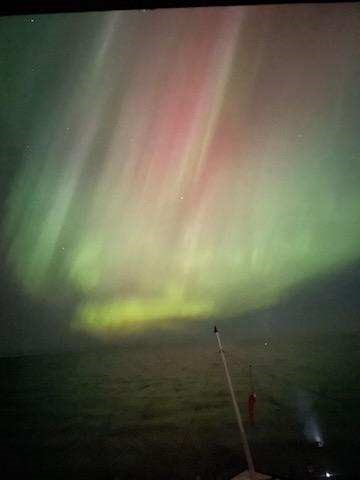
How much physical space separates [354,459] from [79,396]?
7236 cm

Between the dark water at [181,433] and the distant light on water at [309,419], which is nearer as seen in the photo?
the dark water at [181,433]

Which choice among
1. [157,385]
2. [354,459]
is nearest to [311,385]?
[157,385]

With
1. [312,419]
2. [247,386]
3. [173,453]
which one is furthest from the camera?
[247,386]

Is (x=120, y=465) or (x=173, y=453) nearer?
(x=120, y=465)

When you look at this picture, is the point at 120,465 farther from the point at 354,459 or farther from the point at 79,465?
the point at 354,459

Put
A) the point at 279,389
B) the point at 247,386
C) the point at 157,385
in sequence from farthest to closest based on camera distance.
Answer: the point at 157,385 < the point at 247,386 < the point at 279,389

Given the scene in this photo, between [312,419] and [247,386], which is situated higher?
[247,386]

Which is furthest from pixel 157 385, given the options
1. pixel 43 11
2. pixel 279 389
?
pixel 43 11

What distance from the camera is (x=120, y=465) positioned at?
106 ft

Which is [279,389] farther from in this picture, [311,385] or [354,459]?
[354,459]

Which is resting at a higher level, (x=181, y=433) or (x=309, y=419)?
(x=181, y=433)

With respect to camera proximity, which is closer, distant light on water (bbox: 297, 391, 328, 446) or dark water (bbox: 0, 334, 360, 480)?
dark water (bbox: 0, 334, 360, 480)

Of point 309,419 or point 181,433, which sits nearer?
point 181,433

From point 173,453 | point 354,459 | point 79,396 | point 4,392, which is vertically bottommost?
point 354,459
